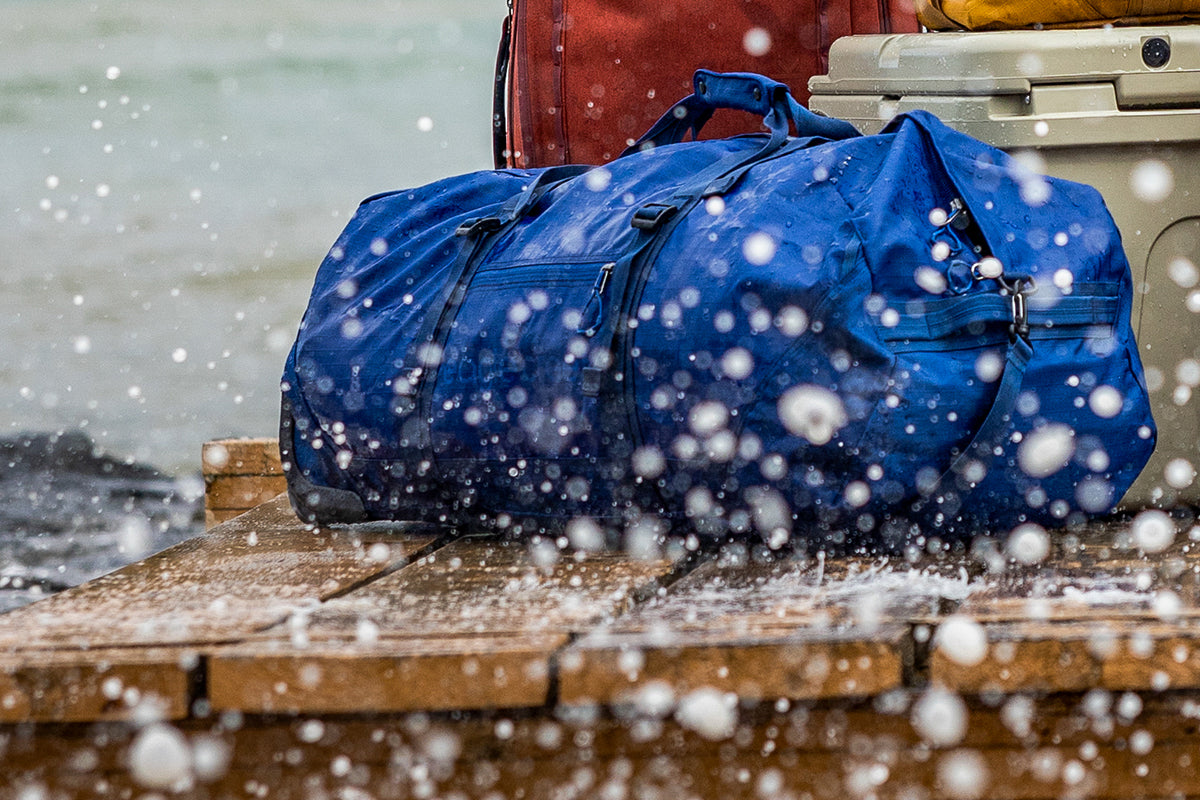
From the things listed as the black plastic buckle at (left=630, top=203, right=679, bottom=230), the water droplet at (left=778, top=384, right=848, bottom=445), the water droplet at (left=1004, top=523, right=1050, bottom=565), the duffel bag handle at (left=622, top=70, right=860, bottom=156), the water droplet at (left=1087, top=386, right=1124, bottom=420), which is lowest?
the water droplet at (left=1004, top=523, right=1050, bottom=565)

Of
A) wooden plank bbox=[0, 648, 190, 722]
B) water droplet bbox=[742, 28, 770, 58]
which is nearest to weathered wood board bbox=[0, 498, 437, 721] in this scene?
wooden plank bbox=[0, 648, 190, 722]

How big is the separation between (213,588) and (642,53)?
4.28 feet

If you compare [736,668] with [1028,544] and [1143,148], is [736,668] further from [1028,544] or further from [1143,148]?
→ [1143,148]

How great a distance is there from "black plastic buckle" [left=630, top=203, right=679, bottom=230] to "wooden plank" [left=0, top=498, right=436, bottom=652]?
0.41 meters

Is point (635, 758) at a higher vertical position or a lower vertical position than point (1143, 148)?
lower

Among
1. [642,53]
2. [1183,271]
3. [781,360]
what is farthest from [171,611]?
[642,53]

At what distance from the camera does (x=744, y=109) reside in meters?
1.55

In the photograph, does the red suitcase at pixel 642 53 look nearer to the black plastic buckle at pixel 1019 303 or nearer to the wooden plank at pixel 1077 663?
the black plastic buckle at pixel 1019 303

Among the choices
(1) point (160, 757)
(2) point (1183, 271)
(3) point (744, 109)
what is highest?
(3) point (744, 109)

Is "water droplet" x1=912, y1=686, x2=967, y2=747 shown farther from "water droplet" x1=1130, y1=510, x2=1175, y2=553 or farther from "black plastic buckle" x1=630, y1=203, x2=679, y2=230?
"black plastic buckle" x1=630, y1=203, x2=679, y2=230

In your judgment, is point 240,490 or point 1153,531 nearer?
point 1153,531

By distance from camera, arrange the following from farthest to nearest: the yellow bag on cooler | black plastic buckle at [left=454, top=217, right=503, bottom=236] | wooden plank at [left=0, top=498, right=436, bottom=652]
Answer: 1. the yellow bag on cooler
2. black plastic buckle at [left=454, top=217, right=503, bottom=236]
3. wooden plank at [left=0, top=498, right=436, bottom=652]

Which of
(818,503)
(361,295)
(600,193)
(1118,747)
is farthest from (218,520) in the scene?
(1118,747)

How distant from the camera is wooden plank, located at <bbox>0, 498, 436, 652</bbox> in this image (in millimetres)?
1010
